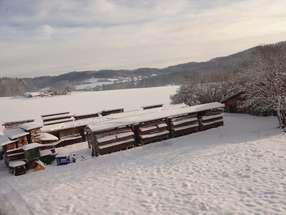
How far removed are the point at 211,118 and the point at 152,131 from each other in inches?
201

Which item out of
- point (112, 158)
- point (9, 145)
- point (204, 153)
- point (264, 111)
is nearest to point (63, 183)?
point (112, 158)

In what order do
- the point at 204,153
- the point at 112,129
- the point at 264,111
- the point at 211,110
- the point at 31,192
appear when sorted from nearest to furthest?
the point at 31,192 → the point at 204,153 → the point at 112,129 → the point at 211,110 → the point at 264,111

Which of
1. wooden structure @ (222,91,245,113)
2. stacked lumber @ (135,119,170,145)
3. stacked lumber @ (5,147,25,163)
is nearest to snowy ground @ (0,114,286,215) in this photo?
stacked lumber @ (5,147,25,163)

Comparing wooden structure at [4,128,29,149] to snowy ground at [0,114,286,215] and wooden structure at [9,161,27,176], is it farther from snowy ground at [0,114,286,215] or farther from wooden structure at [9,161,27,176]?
wooden structure at [9,161,27,176]

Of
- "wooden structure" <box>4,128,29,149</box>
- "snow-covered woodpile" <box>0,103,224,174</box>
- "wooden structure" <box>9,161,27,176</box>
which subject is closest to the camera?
"wooden structure" <box>9,161,27,176</box>

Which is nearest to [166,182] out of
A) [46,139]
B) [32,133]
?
[46,139]

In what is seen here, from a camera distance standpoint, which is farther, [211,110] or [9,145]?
Answer: [211,110]

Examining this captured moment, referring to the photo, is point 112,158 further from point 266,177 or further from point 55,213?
point 266,177

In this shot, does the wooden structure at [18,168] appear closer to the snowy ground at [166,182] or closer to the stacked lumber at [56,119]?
the snowy ground at [166,182]

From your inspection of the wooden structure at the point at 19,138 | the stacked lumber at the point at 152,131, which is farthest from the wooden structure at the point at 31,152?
the stacked lumber at the point at 152,131

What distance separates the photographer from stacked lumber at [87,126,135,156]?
656 inches

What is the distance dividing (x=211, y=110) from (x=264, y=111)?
7.13 m

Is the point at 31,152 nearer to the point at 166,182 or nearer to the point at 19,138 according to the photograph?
Result: the point at 19,138

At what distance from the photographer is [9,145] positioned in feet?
51.5
